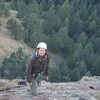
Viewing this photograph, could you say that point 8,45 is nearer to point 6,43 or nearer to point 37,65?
point 6,43

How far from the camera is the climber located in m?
8.43

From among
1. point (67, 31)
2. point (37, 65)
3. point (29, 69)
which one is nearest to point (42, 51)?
point (37, 65)

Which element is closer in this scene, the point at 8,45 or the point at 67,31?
the point at 8,45

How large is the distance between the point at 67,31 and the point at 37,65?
42.2m

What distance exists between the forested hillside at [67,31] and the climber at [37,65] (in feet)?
93.1

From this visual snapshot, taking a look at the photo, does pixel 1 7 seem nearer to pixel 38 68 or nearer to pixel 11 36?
pixel 11 36

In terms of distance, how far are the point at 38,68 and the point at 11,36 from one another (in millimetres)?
39458

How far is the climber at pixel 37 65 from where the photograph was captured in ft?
27.7

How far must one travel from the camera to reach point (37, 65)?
8.84m

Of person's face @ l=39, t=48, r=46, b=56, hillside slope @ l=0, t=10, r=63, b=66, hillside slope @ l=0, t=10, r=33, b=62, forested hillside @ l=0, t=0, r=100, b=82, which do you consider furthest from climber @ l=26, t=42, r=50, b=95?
hillside slope @ l=0, t=10, r=63, b=66

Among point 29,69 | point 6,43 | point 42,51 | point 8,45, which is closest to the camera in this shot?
point 42,51

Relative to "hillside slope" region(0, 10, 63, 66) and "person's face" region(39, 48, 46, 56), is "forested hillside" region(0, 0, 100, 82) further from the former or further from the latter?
"person's face" region(39, 48, 46, 56)

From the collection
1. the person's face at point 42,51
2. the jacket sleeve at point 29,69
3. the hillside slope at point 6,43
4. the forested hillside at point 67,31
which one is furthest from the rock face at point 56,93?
the hillside slope at point 6,43

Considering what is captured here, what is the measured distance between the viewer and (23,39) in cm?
4791
